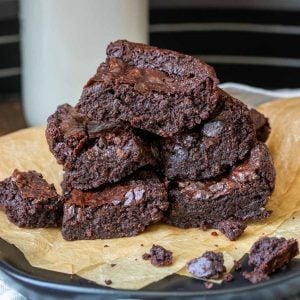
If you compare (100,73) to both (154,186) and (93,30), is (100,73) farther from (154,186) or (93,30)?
(93,30)

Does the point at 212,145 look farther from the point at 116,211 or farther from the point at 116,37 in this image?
the point at 116,37

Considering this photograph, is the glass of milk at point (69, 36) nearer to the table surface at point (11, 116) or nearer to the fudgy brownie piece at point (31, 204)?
the table surface at point (11, 116)

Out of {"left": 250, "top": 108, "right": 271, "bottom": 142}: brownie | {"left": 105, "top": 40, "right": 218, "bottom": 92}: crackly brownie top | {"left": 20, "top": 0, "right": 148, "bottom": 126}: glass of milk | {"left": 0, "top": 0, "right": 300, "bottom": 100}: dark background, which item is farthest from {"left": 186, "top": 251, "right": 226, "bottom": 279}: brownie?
{"left": 0, "top": 0, "right": 300, "bottom": 100}: dark background

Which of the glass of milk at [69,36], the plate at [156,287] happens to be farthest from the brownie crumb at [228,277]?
the glass of milk at [69,36]

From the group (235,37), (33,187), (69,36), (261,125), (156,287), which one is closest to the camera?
(156,287)

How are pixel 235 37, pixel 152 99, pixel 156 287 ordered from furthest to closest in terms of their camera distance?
pixel 235 37
pixel 152 99
pixel 156 287

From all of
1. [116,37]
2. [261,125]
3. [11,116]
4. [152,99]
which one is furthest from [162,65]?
[11,116]

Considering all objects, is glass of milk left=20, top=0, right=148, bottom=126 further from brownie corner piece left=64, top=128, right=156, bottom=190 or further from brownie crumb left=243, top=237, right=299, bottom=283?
brownie crumb left=243, top=237, right=299, bottom=283

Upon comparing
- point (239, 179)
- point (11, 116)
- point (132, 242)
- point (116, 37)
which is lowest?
point (11, 116)

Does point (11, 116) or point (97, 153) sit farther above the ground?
point (97, 153)
